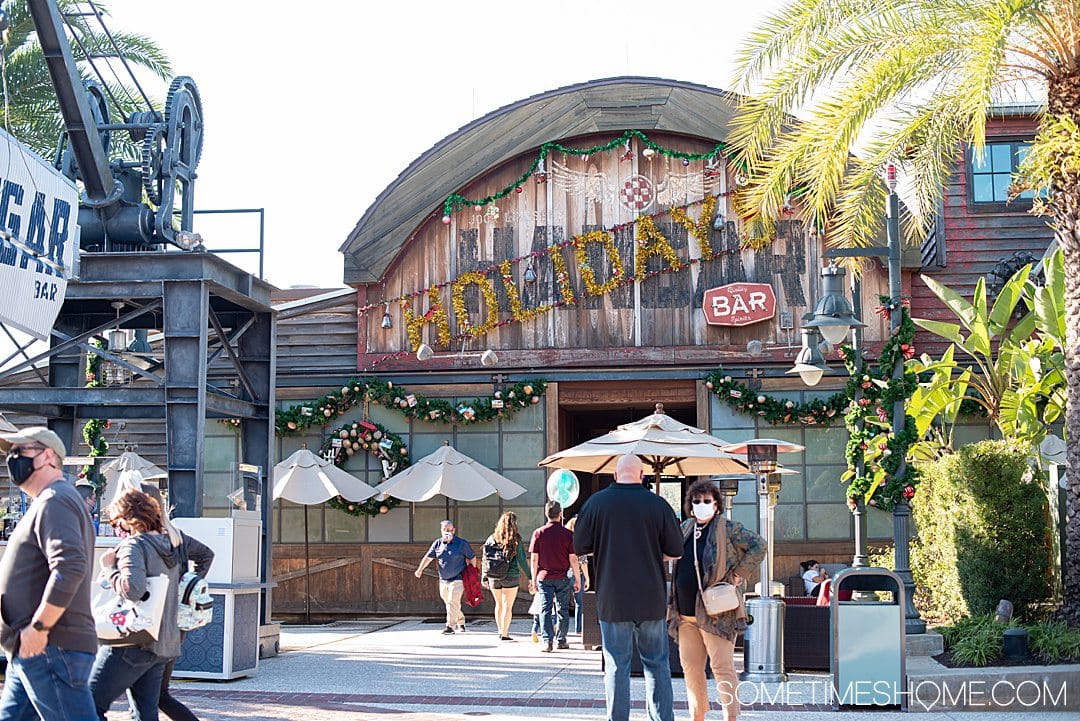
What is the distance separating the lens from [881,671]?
32.3 feet

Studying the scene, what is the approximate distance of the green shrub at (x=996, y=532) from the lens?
11.9m

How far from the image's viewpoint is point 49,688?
5.60m

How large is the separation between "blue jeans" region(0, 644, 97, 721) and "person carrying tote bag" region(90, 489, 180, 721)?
0.70 metres

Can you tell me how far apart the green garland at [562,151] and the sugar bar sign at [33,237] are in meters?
9.16

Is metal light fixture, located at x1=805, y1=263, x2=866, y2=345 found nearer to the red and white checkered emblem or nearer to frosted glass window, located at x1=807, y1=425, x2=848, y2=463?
frosted glass window, located at x1=807, y1=425, x2=848, y2=463

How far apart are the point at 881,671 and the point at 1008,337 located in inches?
351

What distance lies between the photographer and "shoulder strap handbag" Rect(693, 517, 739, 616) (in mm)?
8039

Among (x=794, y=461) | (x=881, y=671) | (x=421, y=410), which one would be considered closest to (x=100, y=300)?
(x=421, y=410)

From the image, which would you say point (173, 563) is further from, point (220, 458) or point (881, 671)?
point (220, 458)

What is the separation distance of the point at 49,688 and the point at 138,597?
35.5 inches

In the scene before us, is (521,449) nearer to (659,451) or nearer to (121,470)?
(121,470)

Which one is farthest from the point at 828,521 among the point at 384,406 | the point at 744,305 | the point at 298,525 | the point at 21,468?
the point at 21,468

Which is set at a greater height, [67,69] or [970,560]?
[67,69]

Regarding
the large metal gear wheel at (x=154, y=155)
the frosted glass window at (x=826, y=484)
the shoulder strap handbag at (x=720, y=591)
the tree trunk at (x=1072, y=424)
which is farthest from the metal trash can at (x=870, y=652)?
the frosted glass window at (x=826, y=484)
